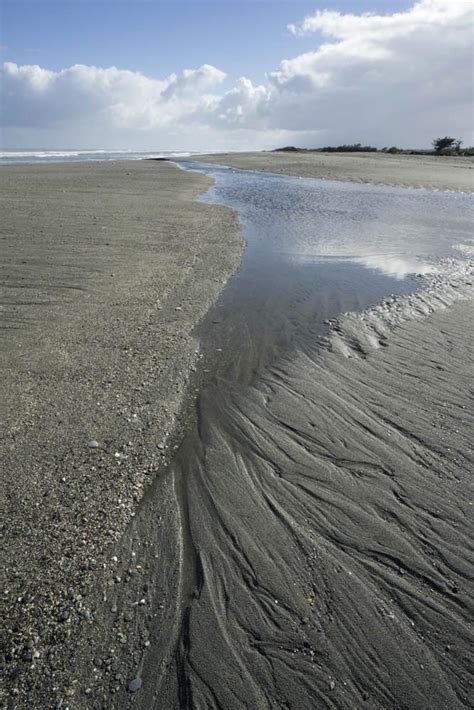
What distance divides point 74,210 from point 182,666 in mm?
16945

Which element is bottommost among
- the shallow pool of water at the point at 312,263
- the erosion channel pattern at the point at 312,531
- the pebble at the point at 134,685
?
the pebble at the point at 134,685

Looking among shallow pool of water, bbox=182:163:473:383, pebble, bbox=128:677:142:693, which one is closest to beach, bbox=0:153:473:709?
pebble, bbox=128:677:142:693

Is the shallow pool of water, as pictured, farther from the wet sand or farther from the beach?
the wet sand

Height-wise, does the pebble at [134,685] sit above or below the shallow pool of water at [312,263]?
below

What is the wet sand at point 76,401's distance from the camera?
2.98 meters

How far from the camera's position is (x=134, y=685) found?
2607 mm

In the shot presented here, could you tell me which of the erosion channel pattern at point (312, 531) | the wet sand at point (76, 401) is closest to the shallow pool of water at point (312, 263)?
the erosion channel pattern at point (312, 531)

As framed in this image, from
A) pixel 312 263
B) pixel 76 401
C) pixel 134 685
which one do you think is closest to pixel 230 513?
pixel 134 685

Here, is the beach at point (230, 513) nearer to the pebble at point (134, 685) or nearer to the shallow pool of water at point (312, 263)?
the pebble at point (134, 685)

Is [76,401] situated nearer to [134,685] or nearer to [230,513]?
[230,513]

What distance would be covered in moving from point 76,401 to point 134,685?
3258mm

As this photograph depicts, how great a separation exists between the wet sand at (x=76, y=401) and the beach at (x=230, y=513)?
23 millimetres

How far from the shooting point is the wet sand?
2984 mm

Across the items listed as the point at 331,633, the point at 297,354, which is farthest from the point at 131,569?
the point at 297,354
